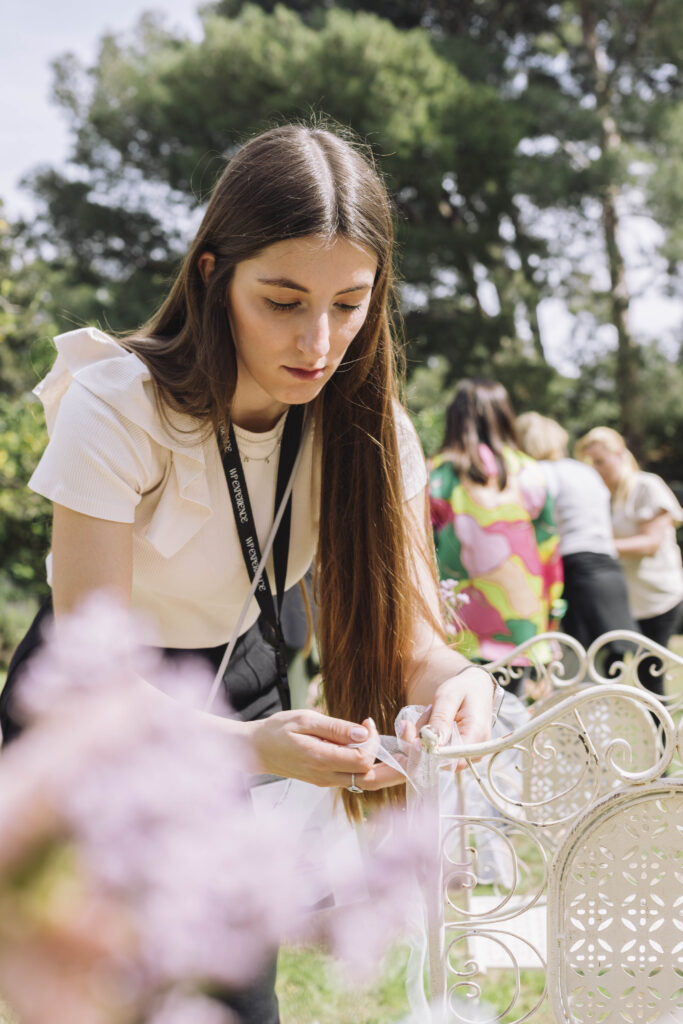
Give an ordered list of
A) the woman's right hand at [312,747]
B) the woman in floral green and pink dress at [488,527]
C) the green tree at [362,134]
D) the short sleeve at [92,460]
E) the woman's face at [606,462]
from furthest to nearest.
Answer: the green tree at [362,134] → the woman's face at [606,462] → the woman in floral green and pink dress at [488,527] → the short sleeve at [92,460] → the woman's right hand at [312,747]

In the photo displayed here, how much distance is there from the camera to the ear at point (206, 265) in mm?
1439

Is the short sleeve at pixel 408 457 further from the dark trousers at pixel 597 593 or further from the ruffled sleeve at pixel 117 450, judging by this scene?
the dark trousers at pixel 597 593

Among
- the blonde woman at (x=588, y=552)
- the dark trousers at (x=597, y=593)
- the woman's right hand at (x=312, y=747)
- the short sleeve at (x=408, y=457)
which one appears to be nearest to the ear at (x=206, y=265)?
the short sleeve at (x=408, y=457)

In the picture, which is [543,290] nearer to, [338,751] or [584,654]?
[584,654]

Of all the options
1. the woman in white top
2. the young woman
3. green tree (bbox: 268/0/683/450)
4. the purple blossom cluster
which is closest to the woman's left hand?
the young woman

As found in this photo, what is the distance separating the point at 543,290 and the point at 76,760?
16.3 m

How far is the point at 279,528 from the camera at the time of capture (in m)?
1.59

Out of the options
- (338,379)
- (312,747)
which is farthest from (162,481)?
(312,747)

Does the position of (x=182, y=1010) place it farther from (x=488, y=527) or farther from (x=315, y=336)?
(x=488, y=527)

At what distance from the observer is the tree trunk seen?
1459cm

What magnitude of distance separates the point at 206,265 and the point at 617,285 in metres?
14.9

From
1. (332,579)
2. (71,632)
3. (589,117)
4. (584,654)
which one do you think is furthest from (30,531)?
(589,117)

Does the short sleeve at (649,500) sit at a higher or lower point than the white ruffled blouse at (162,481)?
lower

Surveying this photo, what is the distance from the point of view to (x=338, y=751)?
1.07 m
